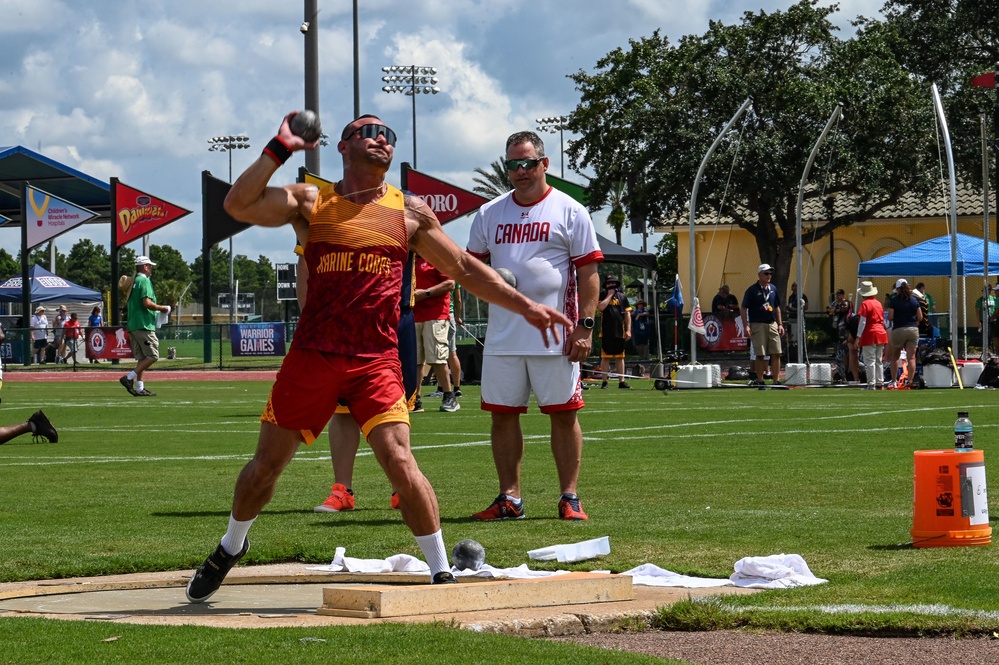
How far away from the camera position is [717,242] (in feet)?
220

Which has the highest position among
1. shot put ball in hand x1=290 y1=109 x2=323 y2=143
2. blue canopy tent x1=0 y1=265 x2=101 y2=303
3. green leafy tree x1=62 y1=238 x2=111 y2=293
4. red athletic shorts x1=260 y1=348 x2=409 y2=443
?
green leafy tree x1=62 y1=238 x2=111 y2=293

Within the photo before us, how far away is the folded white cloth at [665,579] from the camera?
6.71 meters

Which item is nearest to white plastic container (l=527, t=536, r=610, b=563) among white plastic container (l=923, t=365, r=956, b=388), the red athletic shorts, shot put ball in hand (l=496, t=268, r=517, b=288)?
the red athletic shorts

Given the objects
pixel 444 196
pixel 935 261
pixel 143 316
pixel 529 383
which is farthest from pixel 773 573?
pixel 935 261

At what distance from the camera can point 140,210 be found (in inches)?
1998

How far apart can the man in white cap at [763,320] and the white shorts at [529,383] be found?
751 inches

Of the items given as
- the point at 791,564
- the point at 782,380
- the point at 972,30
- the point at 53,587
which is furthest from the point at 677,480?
the point at 972,30

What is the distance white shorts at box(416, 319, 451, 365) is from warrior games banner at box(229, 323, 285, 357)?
2772 cm

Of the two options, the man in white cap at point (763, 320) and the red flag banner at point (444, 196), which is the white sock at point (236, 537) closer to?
the man in white cap at point (763, 320)

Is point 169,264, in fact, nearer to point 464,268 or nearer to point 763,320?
point 763,320

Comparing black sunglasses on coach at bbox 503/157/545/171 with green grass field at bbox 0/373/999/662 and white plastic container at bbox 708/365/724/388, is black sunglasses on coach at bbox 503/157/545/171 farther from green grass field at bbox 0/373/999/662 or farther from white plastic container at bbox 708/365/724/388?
white plastic container at bbox 708/365/724/388

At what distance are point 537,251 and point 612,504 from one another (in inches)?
67.7

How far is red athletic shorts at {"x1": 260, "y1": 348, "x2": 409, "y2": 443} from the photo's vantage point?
6.32 m

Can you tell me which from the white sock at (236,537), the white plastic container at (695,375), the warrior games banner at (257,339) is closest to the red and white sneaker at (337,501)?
the white sock at (236,537)
